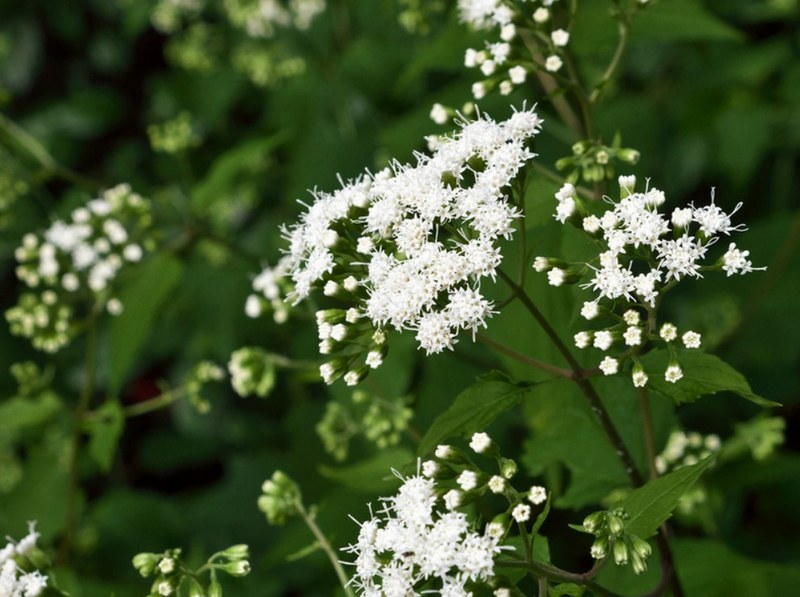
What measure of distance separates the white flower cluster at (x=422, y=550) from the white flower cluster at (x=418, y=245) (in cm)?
34

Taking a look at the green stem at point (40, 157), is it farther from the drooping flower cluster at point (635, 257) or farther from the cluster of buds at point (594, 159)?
the drooping flower cluster at point (635, 257)

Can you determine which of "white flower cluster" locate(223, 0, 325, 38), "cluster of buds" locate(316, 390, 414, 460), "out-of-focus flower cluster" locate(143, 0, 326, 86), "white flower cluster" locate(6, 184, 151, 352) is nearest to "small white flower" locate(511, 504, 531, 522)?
"cluster of buds" locate(316, 390, 414, 460)

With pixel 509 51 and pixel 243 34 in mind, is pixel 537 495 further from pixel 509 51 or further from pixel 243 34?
pixel 243 34

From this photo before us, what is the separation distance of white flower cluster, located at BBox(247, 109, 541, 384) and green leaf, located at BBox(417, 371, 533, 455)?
109mm

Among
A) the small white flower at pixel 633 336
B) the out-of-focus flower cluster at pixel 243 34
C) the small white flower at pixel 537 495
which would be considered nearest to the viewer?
the small white flower at pixel 537 495

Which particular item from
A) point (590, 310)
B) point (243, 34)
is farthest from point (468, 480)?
point (243, 34)

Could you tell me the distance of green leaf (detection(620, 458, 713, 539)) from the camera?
159 centimetres

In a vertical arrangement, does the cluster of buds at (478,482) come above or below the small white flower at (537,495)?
above

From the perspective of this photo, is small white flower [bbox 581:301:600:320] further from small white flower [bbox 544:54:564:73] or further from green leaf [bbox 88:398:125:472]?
green leaf [bbox 88:398:125:472]

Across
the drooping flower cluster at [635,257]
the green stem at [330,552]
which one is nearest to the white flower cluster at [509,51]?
the drooping flower cluster at [635,257]

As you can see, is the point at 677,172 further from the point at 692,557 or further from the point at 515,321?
the point at 515,321

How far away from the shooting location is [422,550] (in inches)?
62.2

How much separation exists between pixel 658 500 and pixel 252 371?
1506 mm

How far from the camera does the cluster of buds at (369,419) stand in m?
2.57
